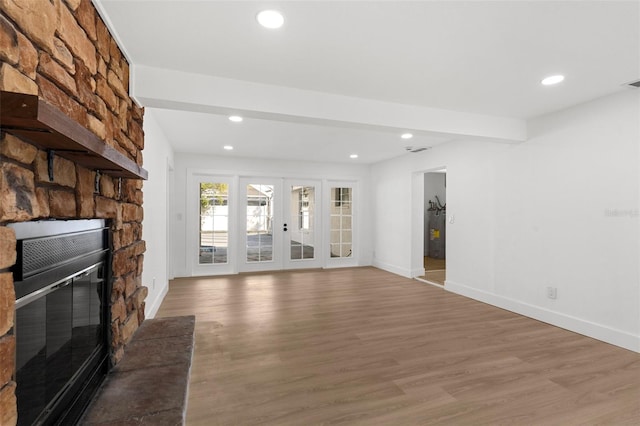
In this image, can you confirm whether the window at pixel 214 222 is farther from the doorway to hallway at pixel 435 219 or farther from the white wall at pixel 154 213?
the doorway to hallway at pixel 435 219

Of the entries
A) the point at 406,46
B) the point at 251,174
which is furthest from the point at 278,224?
the point at 406,46

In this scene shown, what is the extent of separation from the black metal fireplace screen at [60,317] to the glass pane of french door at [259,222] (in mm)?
4650

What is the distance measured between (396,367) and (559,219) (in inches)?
99.3

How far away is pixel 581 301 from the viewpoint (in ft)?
11.0

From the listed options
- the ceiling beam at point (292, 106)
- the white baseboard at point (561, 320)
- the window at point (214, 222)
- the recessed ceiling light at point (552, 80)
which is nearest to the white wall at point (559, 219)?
the white baseboard at point (561, 320)

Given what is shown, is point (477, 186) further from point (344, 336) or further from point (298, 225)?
A: point (298, 225)

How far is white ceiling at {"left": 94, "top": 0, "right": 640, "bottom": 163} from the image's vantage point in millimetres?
1801

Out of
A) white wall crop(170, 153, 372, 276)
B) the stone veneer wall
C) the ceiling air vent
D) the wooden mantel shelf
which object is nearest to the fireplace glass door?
the stone veneer wall

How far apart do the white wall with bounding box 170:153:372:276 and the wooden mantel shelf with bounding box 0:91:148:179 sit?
4.83 metres

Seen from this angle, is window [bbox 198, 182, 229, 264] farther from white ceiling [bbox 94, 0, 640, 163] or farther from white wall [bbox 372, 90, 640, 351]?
white wall [bbox 372, 90, 640, 351]

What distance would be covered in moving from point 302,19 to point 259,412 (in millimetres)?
2359

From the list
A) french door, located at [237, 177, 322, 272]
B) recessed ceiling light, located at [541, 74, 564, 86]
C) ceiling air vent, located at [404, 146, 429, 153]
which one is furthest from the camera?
french door, located at [237, 177, 322, 272]

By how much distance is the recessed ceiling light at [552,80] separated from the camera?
2.67m

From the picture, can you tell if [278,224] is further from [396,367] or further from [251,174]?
[396,367]
